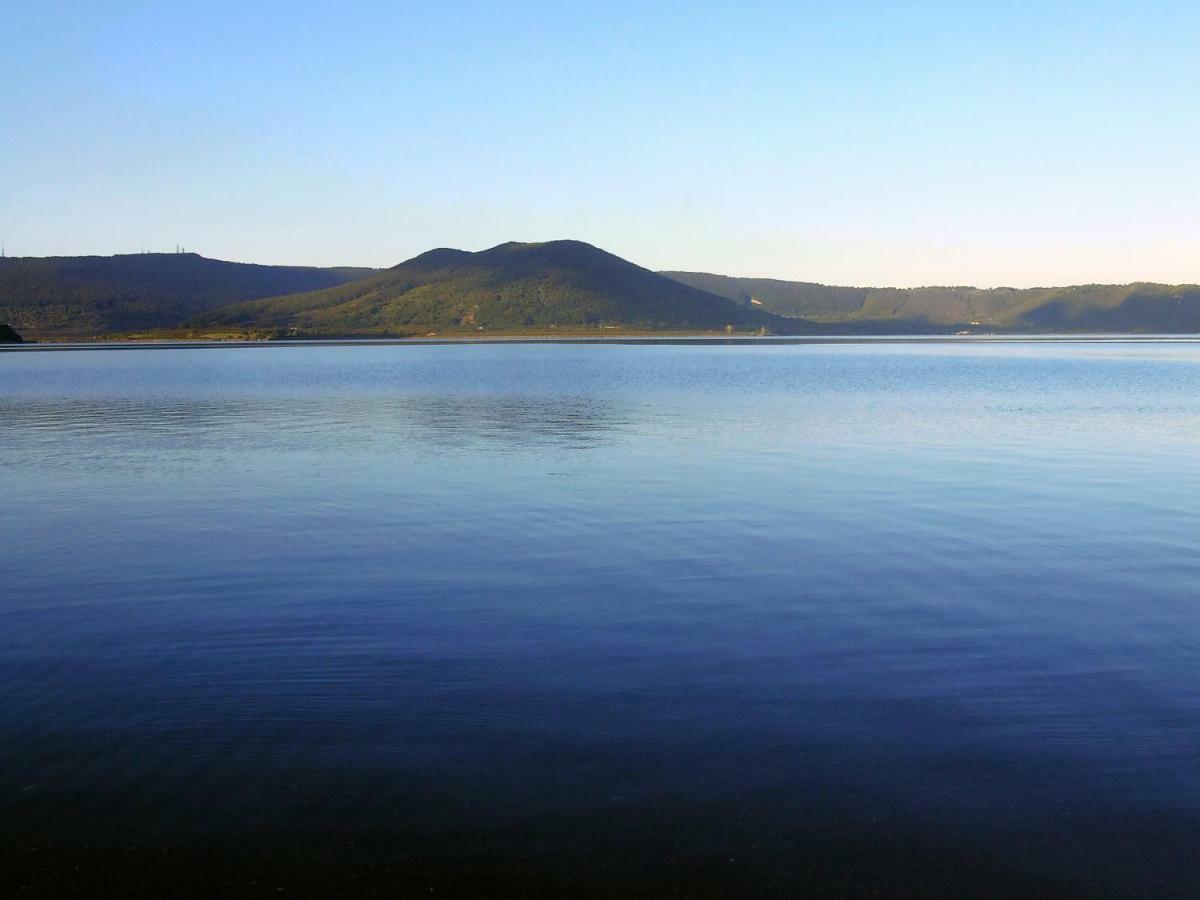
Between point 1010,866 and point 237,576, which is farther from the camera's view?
point 237,576

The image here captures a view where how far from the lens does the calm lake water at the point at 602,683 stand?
197 inches

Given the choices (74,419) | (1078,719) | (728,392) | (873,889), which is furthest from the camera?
(728,392)

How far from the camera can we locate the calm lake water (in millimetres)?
5016

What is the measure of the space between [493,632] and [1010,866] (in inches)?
184

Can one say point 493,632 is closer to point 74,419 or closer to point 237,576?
point 237,576

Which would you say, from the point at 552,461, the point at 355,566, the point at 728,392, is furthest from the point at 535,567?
the point at 728,392

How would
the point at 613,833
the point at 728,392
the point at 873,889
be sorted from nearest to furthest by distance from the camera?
the point at 873,889, the point at 613,833, the point at 728,392

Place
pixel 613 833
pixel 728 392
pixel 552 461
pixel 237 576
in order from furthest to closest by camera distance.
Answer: pixel 728 392 < pixel 552 461 < pixel 237 576 < pixel 613 833

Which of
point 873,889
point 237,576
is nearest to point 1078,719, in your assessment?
point 873,889

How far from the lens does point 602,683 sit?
7.31 m

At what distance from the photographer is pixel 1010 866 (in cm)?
487

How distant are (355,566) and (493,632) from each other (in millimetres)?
Answer: 3114

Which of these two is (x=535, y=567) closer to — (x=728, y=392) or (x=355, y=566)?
(x=355, y=566)

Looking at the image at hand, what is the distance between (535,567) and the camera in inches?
437
